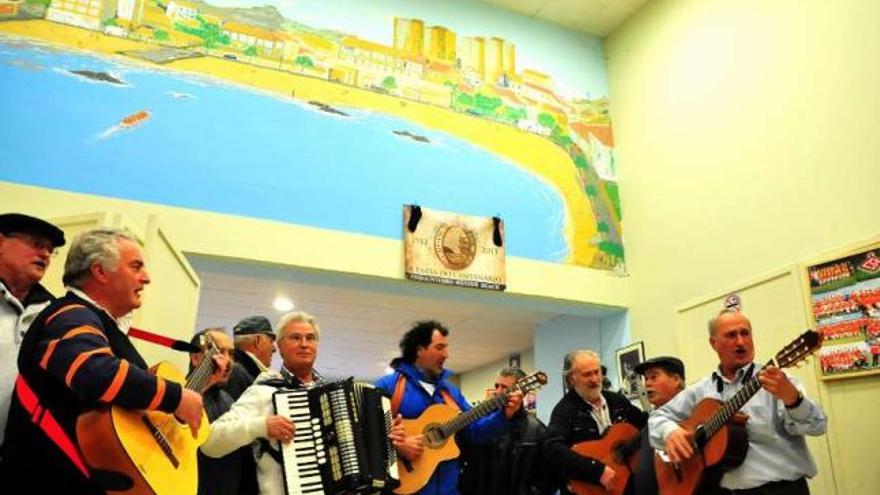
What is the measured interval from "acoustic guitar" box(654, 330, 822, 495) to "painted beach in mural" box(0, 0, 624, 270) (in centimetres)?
289

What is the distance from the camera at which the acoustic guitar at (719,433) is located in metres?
2.84

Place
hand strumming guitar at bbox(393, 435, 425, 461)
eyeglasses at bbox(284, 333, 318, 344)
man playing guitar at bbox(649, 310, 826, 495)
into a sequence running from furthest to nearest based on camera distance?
hand strumming guitar at bbox(393, 435, 425, 461) → eyeglasses at bbox(284, 333, 318, 344) → man playing guitar at bbox(649, 310, 826, 495)

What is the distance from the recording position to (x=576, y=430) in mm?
3723

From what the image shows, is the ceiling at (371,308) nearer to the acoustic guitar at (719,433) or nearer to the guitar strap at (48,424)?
the acoustic guitar at (719,433)

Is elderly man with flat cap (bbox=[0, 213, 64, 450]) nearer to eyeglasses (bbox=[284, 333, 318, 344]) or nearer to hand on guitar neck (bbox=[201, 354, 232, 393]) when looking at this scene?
hand on guitar neck (bbox=[201, 354, 232, 393])

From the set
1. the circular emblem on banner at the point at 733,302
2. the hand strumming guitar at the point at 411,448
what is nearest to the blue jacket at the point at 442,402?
the hand strumming guitar at the point at 411,448

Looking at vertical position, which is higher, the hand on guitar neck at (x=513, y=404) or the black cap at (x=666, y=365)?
the black cap at (x=666, y=365)

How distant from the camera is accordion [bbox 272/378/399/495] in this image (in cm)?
249

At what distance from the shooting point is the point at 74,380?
65.5 inches

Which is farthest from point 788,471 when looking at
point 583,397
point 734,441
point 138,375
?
point 138,375

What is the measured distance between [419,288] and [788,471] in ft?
10.3

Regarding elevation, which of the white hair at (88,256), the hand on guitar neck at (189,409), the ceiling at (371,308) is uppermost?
the ceiling at (371,308)

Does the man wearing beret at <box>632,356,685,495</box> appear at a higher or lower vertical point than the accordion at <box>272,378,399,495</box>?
higher

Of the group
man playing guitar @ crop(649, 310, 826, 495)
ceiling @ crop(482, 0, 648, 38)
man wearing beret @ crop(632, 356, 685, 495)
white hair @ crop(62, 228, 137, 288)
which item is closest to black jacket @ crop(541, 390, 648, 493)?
man wearing beret @ crop(632, 356, 685, 495)
